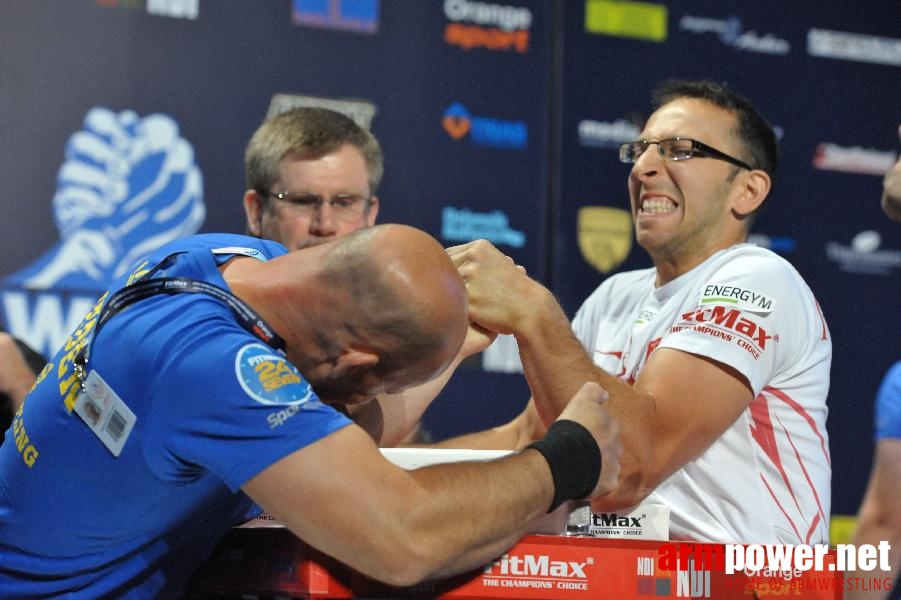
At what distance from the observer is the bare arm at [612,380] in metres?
1.95

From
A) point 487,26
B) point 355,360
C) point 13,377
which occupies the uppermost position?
point 487,26

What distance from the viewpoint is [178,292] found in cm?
151

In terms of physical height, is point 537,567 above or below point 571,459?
below

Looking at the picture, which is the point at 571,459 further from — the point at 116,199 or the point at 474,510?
the point at 116,199

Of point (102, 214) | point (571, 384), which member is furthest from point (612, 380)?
point (102, 214)

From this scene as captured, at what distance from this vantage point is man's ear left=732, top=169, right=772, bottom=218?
2.43 metres

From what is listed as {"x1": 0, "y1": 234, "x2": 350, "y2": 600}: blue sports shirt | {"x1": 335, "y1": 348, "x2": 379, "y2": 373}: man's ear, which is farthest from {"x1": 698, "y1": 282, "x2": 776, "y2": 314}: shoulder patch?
{"x1": 0, "y1": 234, "x2": 350, "y2": 600}: blue sports shirt

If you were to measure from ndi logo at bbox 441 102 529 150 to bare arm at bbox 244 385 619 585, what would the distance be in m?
2.38

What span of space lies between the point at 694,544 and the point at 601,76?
2.60 metres

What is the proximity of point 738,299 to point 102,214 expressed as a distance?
196 cm

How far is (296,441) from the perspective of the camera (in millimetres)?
1372

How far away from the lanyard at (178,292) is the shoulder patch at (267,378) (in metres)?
0.07

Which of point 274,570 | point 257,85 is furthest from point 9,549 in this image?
point 257,85

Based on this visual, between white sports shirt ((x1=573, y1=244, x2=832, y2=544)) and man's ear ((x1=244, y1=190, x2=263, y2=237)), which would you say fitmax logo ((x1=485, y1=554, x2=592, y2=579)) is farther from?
man's ear ((x1=244, y1=190, x2=263, y2=237))
